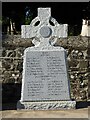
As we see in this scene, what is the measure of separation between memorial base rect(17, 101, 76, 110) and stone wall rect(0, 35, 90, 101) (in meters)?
2.28

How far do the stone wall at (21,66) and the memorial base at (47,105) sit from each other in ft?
7.48

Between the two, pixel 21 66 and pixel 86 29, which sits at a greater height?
pixel 86 29

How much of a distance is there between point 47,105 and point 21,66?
3.41 metres

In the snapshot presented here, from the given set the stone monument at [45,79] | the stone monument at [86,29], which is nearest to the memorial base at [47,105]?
the stone monument at [45,79]

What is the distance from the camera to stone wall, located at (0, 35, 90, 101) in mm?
10609

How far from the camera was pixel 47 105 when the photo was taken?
7977 mm

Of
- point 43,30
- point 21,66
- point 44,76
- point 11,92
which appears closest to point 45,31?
point 43,30

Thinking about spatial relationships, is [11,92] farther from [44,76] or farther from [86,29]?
[86,29]

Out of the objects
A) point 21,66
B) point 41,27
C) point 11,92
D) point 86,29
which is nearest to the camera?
point 41,27

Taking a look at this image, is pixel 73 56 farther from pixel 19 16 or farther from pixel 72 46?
pixel 19 16

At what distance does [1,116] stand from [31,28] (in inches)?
82.4

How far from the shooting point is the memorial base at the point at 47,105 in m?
7.94

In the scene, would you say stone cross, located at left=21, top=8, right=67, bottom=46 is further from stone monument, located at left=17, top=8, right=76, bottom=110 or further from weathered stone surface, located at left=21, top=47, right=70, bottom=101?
weathered stone surface, located at left=21, top=47, right=70, bottom=101

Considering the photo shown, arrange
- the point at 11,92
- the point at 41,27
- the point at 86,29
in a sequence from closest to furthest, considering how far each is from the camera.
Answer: the point at 41,27 < the point at 11,92 < the point at 86,29
